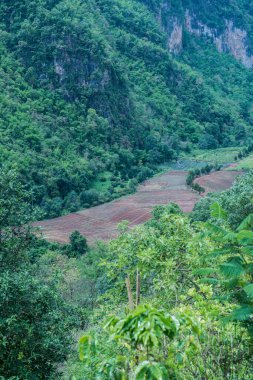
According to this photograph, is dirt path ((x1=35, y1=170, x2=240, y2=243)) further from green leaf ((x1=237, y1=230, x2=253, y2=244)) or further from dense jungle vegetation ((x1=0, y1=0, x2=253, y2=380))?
green leaf ((x1=237, y1=230, x2=253, y2=244))

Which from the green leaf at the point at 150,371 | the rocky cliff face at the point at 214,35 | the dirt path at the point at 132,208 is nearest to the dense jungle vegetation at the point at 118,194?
the green leaf at the point at 150,371

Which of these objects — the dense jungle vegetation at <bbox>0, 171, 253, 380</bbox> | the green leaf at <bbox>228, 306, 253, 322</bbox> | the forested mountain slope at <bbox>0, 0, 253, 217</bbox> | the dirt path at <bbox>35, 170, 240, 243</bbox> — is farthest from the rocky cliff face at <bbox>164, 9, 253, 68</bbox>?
the green leaf at <bbox>228, 306, 253, 322</bbox>

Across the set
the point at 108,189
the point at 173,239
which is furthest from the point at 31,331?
the point at 108,189

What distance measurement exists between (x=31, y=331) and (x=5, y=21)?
2643 inches

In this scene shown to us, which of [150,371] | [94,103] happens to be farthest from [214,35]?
[150,371]

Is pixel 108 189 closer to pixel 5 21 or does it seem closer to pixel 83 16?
pixel 5 21

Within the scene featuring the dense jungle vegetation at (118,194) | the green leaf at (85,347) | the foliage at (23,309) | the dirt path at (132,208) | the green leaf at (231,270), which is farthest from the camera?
the dirt path at (132,208)

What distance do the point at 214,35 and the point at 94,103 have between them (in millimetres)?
73376

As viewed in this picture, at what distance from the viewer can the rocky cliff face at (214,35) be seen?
379 feet

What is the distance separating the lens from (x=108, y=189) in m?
54.5

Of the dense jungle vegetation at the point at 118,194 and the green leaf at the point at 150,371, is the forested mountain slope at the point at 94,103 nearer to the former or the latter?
the dense jungle vegetation at the point at 118,194

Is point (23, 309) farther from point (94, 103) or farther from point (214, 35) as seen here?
point (214, 35)

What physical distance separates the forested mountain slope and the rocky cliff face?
4918 millimetres

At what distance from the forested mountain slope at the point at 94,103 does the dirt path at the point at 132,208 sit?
195cm
